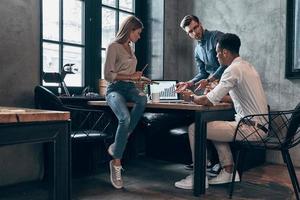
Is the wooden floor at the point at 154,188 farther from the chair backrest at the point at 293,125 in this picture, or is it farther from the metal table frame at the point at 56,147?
the metal table frame at the point at 56,147

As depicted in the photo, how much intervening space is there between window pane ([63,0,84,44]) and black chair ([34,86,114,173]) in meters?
0.84

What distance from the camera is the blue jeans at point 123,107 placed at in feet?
8.72

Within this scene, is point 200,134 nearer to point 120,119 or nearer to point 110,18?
point 120,119

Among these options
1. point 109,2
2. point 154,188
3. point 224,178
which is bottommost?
point 154,188

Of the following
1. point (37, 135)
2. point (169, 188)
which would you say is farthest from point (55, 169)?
point (169, 188)

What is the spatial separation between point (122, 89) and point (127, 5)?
5.96 feet

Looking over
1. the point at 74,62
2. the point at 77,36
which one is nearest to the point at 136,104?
the point at 74,62

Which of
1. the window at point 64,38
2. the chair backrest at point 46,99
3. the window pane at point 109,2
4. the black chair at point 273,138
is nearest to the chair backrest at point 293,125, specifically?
the black chair at point 273,138

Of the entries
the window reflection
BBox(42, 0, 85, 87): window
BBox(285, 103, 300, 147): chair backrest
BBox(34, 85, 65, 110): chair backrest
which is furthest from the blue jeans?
the window reflection

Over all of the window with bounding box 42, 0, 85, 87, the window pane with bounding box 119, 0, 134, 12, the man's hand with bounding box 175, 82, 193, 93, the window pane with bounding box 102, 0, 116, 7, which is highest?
the window pane with bounding box 119, 0, 134, 12

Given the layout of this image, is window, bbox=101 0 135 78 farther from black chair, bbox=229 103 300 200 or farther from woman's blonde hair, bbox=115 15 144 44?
black chair, bbox=229 103 300 200

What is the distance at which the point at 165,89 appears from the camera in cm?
388

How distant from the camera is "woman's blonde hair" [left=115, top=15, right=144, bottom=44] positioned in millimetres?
2793

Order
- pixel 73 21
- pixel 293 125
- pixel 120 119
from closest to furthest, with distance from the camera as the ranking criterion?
pixel 293 125, pixel 120 119, pixel 73 21
